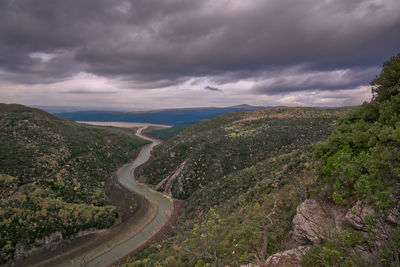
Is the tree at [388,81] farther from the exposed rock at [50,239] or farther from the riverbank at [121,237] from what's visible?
the exposed rock at [50,239]

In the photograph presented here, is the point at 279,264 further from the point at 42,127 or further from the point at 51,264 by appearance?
the point at 42,127

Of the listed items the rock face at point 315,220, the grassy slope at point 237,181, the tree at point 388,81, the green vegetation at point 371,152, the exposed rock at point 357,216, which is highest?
the tree at point 388,81

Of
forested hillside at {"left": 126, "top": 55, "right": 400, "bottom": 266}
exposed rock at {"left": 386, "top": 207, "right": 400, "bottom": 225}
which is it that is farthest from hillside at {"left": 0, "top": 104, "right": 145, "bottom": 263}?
exposed rock at {"left": 386, "top": 207, "right": 400, "bottom": 225}

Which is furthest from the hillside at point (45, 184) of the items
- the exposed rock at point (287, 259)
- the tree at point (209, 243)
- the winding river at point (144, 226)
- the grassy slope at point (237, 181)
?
the exposed rock at point (287, 259)

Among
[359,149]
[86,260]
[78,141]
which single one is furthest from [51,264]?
[78,141]

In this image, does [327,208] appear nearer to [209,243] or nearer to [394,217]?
[394,217]

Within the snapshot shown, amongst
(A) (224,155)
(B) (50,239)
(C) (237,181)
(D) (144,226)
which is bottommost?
(D) (144,226)

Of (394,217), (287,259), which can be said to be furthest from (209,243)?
(394,217)
